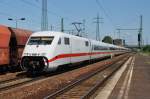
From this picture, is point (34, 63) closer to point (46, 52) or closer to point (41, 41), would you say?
point (46, 52)

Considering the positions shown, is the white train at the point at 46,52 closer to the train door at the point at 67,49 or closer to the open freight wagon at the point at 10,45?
the train door at the point at 67,49

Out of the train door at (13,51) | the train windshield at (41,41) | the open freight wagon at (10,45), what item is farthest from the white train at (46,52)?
the train door at (13,51)

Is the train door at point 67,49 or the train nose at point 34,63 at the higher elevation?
the train door at point 67,49

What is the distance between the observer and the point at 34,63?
22.8 meters

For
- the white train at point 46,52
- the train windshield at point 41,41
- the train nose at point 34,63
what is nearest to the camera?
the train nose at point 34,63

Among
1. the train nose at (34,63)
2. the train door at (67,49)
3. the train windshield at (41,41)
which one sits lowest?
the train nose at (34,63)

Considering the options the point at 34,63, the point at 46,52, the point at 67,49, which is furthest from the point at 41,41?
the point at 67,49

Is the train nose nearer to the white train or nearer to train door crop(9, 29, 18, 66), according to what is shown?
the white train

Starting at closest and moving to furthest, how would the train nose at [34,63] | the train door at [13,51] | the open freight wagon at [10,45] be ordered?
the train nose at [34,63], the open freight wagon at [10,45], the train door at [13,51]

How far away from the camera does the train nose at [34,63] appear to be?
22586 millimetres

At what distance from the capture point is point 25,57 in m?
23.2

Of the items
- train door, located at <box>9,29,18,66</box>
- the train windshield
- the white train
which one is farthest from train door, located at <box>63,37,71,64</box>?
train door, located at <box>9,29,18,66</box>

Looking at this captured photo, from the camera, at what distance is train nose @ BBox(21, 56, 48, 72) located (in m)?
22.6

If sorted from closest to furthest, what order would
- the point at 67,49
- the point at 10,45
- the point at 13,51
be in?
the point at 10,45 < the point at 13,51 < the point at 67,49
